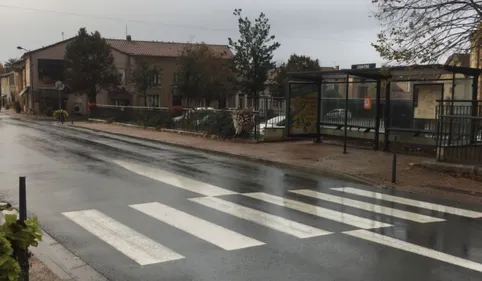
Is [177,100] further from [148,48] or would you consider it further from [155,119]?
[155,119]

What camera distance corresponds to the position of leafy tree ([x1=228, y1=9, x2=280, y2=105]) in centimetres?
3969

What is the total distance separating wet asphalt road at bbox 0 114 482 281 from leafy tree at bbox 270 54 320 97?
40.2 meters

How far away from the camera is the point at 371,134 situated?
1795 centimetres

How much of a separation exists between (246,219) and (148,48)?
55006 millimetres

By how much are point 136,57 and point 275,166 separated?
44500mm

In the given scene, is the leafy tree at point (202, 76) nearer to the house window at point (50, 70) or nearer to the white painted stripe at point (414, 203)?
the house window at point (50, 70)

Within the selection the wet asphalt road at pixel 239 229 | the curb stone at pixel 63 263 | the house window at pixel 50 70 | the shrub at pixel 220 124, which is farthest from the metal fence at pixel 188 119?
the house window at pixel 50 70

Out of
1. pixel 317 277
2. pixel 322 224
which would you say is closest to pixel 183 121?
pixel 322 224

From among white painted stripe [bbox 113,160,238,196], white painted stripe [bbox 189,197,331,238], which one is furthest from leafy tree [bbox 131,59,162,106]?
white painted stripe [bbox 189,197,331,238]

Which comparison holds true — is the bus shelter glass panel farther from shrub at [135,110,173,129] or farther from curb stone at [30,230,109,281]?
curb stone at [30,230,109,281]

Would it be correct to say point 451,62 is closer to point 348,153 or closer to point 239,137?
point 348,153

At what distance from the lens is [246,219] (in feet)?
25.0

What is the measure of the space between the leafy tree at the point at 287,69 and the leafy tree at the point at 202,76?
19.7 feet

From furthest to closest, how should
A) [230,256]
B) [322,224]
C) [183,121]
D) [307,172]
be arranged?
[183,121], [307,172], [322,224], [230,256]
